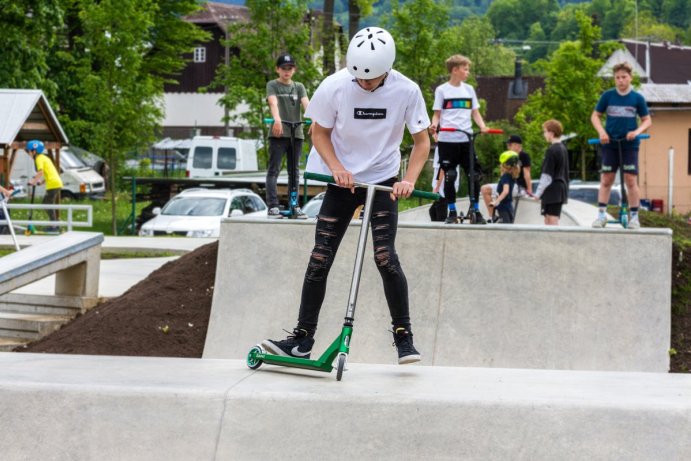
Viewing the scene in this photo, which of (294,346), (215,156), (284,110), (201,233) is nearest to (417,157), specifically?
(294,346)

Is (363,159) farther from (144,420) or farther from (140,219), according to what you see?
(140,219)

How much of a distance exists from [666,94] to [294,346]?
121 feet

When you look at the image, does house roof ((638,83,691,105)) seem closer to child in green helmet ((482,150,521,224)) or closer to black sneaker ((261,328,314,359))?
child in green helmet ((482,150,521,224))

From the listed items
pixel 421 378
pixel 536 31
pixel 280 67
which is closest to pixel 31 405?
pixel 421 378

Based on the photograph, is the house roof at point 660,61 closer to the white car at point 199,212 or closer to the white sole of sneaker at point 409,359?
the white car at point 199,212

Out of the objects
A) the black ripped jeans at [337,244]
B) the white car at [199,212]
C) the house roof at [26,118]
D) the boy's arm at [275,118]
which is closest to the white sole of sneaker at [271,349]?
the black ripped jeans at [337,244]

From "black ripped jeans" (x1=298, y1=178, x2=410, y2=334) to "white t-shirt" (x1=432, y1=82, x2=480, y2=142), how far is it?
5587 millimetres

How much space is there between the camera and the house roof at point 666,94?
132 ft

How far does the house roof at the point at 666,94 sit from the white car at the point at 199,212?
19.4 m

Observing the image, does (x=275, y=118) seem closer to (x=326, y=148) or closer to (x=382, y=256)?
(x=326, y=148)

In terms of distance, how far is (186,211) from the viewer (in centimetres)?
2530

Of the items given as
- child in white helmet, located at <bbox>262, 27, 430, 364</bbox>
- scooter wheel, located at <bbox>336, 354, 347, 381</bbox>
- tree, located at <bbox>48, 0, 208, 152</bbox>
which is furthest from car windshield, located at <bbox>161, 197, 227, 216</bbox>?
tree, located at <bbox>48, 0, 208, 152</bbox>

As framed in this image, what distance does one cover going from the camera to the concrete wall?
31.6 feet

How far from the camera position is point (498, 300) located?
386 inches
